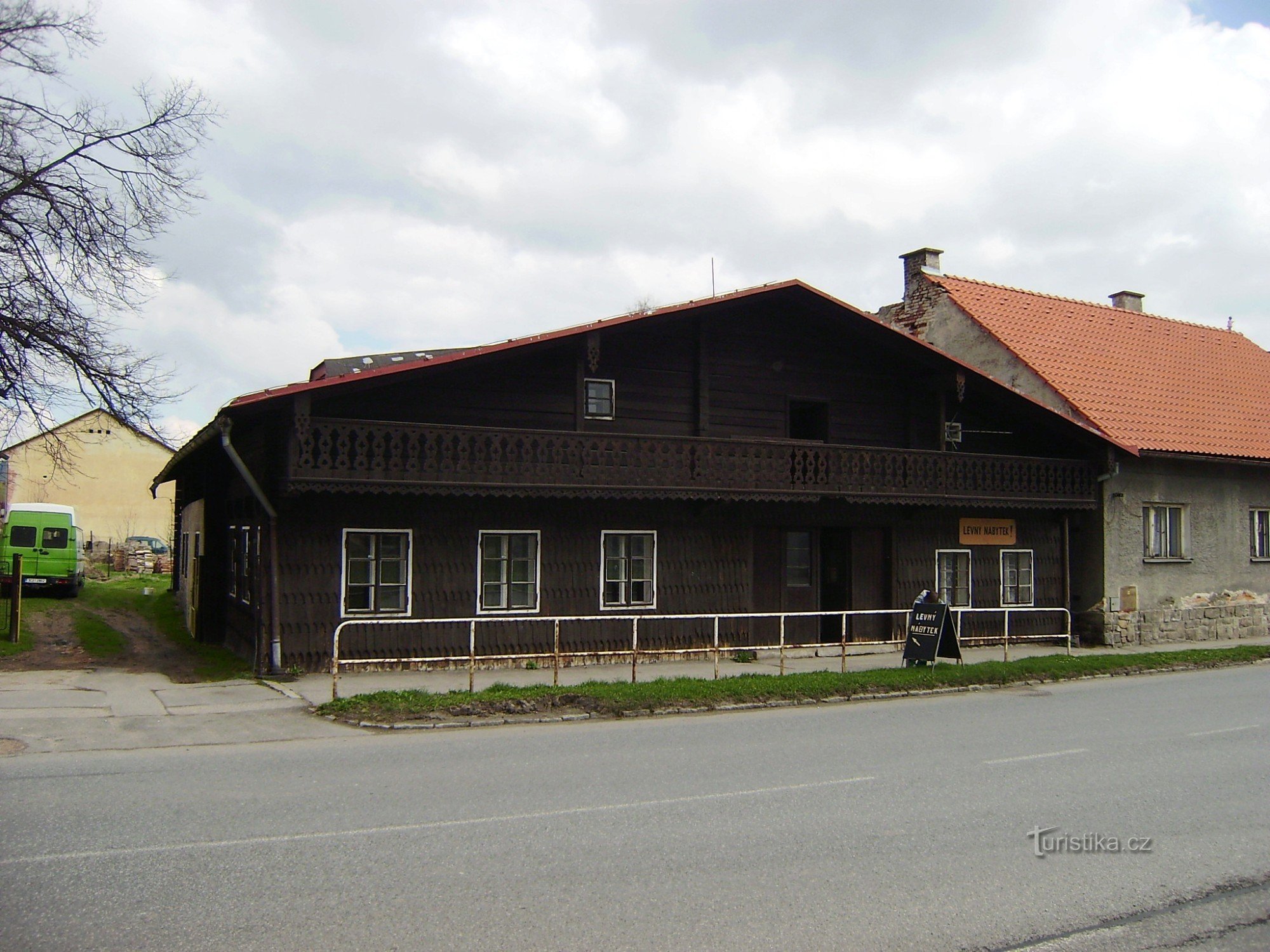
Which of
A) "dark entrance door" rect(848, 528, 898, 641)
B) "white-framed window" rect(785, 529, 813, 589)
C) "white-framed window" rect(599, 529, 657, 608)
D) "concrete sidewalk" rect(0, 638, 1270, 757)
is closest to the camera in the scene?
"concrete sidewalk" rect(0, 638, 1270, 757)

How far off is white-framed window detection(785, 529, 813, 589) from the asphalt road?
885 centimetres

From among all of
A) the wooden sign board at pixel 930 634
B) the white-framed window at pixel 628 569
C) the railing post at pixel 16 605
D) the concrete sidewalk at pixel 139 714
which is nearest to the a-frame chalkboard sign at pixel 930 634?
the wooden sign board at pixel 930 634

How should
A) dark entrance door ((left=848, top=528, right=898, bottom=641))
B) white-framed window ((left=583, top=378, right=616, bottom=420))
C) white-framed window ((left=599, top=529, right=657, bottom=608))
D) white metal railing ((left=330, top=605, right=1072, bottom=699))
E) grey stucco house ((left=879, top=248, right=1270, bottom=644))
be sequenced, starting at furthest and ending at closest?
grey stucco house ((left=879, top=248, right=1270, bottom=644)) < dark entrance door ((left=848, top=528, right=898, bottom=641)) < white-framed window ((left=583, top=378, right=616, bottom=420)) < white-framed window ((left=599, top=529, right=657, bottom=608)) < white metal railing ((left=330, top=605, right=1072, bottom=699))

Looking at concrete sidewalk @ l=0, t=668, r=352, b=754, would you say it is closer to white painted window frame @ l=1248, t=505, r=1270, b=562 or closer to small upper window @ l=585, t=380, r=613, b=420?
small upper window @ l=585, t=380, r=613, b=420

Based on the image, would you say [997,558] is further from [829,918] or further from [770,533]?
[829,918]

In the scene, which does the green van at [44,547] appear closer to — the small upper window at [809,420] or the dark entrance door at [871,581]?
the small upper window at [809,420]

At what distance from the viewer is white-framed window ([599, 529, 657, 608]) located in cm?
1733

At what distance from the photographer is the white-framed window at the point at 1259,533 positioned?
977 inches

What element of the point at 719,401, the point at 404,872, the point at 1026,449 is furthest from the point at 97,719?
the point at 1026,449

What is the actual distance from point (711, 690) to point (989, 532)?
10.4 meters

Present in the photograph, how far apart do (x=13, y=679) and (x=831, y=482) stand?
12.8 meters

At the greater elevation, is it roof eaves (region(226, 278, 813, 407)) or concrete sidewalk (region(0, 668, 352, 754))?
roof eaves (region(226, 278, 813, 407))

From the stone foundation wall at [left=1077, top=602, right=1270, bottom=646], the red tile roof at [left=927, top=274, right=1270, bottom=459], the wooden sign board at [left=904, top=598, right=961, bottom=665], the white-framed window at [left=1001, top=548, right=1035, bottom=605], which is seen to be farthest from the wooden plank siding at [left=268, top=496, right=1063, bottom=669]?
the red tile roof at [left=927, top=274, right=1270, bottom=459]

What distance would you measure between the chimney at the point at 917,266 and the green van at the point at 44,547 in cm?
2354
